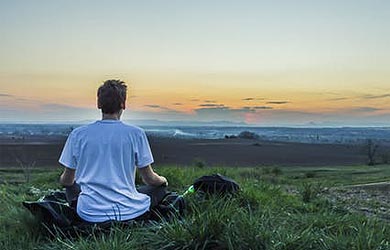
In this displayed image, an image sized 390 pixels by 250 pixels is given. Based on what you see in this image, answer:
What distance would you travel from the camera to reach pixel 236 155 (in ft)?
84.6

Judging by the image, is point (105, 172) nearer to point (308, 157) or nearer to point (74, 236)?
point (74, 236)

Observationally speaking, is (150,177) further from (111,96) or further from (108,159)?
(111,96)

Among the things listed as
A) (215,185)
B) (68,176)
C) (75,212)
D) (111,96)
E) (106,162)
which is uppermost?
(111,96)

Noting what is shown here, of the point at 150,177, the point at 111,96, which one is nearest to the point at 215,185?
the point at 150,177

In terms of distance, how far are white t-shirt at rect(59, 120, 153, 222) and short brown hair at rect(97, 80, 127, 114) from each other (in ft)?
0.42

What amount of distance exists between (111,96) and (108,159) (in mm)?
556

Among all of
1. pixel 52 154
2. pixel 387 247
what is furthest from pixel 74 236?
pixel 52 154

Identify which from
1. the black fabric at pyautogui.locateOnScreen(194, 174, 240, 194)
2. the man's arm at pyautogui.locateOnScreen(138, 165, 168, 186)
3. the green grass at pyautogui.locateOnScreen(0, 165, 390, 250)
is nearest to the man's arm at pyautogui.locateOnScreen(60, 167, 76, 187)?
the green grass at pyautogui.locateOnScreen(0, 165, 390, 250)

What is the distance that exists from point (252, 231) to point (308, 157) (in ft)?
73.2

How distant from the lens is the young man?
16.9 feet

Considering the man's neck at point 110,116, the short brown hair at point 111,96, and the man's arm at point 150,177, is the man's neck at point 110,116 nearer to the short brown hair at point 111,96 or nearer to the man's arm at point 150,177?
the short brown hair at point 111,96

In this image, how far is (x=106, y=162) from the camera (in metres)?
5.16

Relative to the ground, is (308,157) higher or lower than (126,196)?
lower

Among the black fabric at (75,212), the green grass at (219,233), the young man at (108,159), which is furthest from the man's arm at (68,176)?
the green grass at (219,233)
